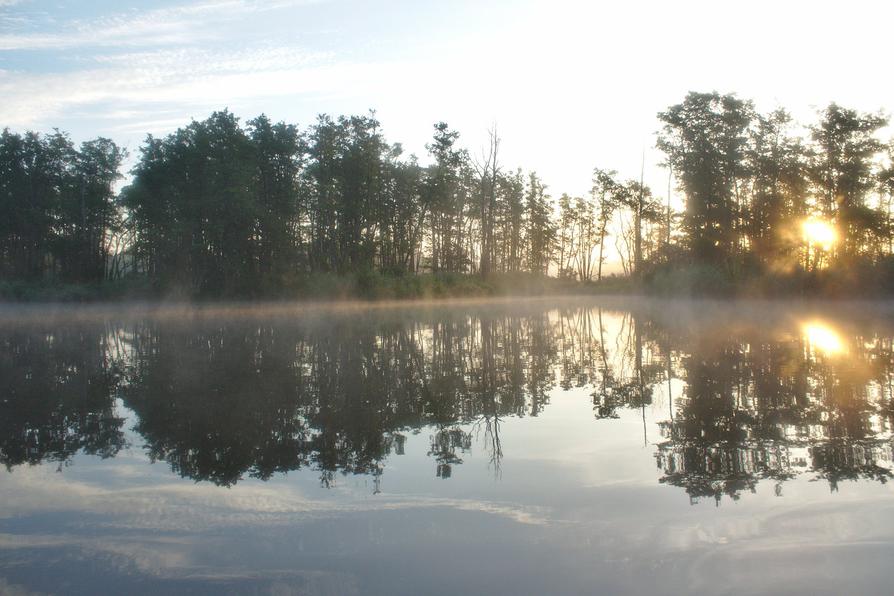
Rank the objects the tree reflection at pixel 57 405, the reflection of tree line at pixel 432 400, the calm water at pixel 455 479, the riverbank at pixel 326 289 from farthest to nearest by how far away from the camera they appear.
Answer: the riverbank at pixel 326 289 < the tree reflection at pixel 57 405 < the reflection of tree line at pixel 432 400 < the calm water at pixel 455 479

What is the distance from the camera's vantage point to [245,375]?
1036 centimetres

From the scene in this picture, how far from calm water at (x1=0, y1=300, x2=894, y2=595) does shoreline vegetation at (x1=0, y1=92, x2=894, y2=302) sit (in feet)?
93.1

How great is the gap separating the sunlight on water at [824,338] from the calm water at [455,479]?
1368 millimetres

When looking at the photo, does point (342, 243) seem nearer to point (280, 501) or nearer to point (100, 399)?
point (100, 399)

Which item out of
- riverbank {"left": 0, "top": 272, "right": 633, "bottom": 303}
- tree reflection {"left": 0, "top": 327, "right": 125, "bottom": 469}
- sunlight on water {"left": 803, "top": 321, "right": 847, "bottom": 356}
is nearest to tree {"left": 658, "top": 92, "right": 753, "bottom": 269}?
riverbank {"left": 0, "top": 272, "right": 633, "bottom": 303}

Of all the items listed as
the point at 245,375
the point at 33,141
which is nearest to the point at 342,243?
the point at 33,141

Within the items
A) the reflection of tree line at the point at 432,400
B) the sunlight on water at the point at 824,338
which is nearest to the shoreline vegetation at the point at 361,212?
the sunlight on water at the point at 824,338

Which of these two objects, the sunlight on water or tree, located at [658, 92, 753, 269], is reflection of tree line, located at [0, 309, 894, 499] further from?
tree, located at [658, 92, 753, 269]

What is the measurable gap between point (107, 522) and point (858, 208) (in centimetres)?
3828

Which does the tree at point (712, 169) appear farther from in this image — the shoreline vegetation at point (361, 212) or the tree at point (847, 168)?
the tree at point (847, 168)

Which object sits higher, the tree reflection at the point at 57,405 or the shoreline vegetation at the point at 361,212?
the shoreline vegetation at the point at 361,212

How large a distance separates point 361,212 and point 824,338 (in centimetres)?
3675

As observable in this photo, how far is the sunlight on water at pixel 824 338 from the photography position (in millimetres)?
12062

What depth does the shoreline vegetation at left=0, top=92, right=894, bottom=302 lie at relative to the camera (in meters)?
34.8
